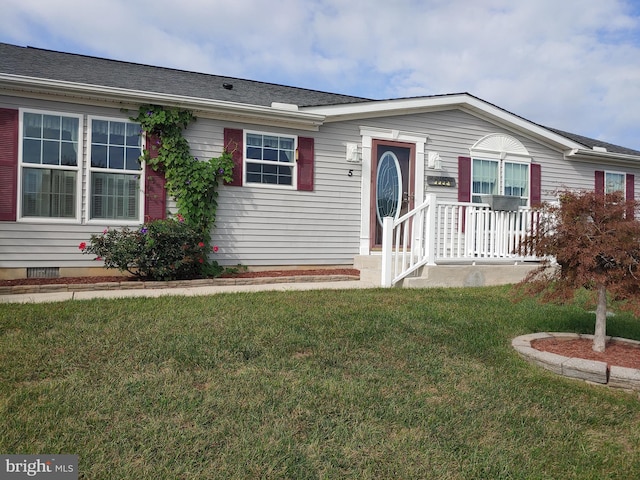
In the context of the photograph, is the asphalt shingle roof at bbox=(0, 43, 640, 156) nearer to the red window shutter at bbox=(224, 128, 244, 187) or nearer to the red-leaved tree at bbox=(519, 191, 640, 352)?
the red window shutter at bbox=(224, 128, 244, 187)

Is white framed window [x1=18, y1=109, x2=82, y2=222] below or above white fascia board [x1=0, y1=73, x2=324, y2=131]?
below

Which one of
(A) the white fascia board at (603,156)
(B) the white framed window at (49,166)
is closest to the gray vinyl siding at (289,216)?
(B) the white framed window at (49,166)

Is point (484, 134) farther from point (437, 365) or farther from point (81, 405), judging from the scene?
point (81, 405)

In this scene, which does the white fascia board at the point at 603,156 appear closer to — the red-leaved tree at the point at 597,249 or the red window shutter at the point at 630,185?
the red window shutter at the point at 630,185

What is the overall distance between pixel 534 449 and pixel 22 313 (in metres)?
4.26

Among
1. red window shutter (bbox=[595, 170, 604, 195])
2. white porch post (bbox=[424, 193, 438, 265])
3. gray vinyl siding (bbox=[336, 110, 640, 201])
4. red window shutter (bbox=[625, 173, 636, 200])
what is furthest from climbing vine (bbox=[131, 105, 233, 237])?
red window shutter (bbox=[625, 173, 636, 200])

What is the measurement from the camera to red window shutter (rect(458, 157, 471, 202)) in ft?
29.6

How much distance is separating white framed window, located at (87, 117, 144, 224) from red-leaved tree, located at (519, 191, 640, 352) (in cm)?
567

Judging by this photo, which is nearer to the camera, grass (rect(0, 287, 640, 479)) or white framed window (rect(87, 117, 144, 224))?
grass (rect(0, 287, 640, 479))

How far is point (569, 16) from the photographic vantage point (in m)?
9.32

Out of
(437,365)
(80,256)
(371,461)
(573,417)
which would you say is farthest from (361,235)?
(371,461)
